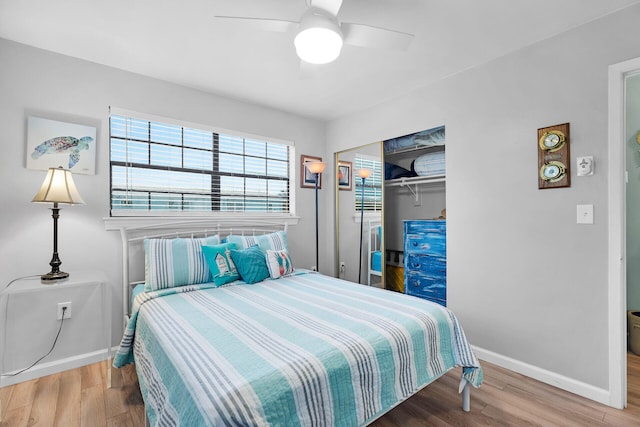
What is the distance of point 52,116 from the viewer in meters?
2.41

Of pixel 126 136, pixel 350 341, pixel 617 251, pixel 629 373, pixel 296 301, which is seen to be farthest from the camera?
pixel 126 136

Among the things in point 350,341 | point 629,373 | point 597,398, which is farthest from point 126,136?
point 629,373

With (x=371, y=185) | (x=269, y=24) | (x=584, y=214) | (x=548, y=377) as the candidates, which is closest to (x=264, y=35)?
(x=269, y=24)

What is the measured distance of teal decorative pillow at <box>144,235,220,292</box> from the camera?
240 cm

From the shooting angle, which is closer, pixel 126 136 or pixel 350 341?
pixel 350 341

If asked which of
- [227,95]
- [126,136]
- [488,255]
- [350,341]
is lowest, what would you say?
[350,341]

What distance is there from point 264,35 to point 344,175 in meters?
2.09

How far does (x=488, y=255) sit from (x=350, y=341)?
171 centimetres

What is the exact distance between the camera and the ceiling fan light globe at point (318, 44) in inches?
62.3

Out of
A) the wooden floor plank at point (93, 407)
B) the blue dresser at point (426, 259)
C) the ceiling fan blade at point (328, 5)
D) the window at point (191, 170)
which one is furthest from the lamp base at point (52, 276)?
the blue dresser at point (426, 259)

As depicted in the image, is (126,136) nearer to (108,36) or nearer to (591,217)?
(108,36)

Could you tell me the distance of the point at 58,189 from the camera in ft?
7.08

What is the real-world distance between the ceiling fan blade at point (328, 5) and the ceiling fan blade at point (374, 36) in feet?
0.37

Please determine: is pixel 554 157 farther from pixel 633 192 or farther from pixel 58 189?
pixel 58 189
